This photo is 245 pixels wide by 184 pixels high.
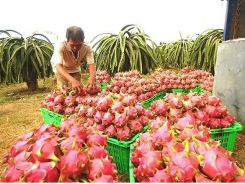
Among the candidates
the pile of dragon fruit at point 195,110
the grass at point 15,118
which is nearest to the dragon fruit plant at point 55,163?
the pile of dragon fruit at point 195,110

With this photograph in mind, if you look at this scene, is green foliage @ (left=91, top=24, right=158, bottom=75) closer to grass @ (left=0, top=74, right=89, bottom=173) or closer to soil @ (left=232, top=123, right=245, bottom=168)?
grass @ (left=0, top=74, right=89, bottom=173)

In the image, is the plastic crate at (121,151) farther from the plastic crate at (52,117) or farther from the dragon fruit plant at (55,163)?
the plastic crate at (52,117)

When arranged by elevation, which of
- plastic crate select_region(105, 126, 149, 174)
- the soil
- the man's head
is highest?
the man's head

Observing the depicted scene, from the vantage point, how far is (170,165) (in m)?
1.22

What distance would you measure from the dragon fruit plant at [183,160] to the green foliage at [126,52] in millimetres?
4280

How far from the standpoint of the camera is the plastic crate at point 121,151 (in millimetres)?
2123

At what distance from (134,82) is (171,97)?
1.53 metres

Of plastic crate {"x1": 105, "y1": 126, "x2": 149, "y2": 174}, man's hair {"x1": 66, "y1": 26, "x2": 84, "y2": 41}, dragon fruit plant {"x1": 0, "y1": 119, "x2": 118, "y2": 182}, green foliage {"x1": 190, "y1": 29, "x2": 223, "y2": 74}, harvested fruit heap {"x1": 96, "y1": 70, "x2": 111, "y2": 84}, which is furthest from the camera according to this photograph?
green foliage {"x1": 190, "y1": 29, "x2": 223, "y2": 74}

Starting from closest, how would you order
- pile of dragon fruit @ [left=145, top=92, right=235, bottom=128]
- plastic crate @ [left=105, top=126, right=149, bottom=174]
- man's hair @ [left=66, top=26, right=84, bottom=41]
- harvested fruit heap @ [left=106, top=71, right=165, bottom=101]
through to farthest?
1. plastic crate @ [left=105, top=126, right=149, bottom=174]
2. pile of dragon fruit @ [left=145, top=92, right=235, bottom=128]
3. man's hair @ [left=66, top=26, right=84, bottom=41]
4. harvested fruit heap @ [left=106, top=71, right=165, bottom=101]

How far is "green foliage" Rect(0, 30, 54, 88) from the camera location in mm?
6289

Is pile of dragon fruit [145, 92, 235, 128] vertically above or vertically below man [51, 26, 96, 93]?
below

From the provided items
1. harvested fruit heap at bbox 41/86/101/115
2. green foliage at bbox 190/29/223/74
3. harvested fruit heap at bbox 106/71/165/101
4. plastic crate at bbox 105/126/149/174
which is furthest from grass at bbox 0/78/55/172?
green foliage at bbox 190/29/223/74

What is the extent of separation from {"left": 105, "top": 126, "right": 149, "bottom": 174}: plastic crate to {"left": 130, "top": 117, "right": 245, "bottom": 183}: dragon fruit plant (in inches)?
19.2

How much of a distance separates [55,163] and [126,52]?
511 cm
